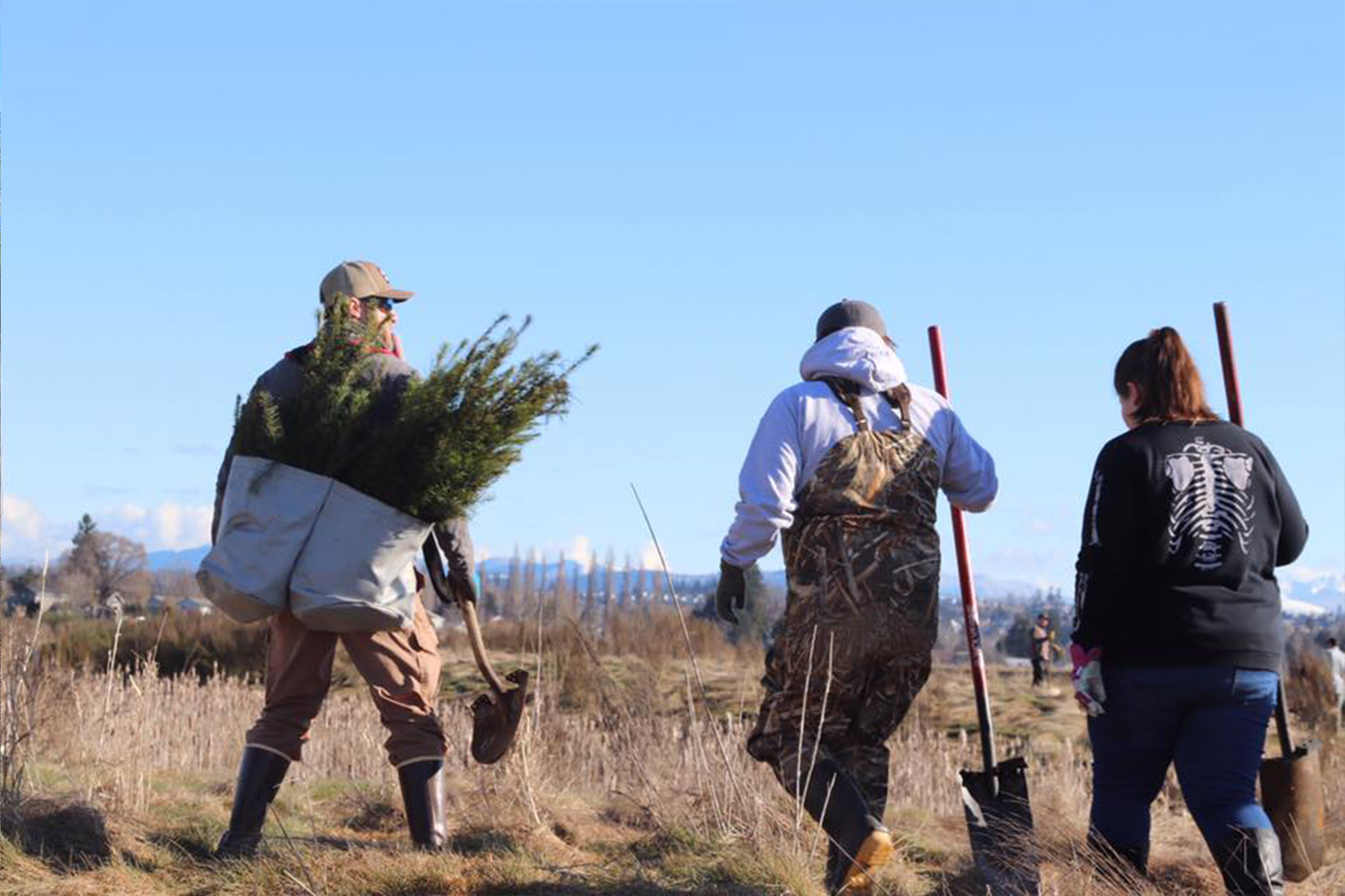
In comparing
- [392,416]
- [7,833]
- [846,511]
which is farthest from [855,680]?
[7,833]

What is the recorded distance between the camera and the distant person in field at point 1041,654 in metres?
29.5

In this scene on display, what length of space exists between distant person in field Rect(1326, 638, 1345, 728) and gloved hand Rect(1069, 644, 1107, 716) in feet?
47.8

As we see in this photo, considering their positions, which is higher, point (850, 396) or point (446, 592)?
point (850, 396)

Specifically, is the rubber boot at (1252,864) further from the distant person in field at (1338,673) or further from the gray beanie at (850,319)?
the distant person in field at (1338,673)

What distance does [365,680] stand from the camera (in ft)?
19.8

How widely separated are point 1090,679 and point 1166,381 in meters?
0.94

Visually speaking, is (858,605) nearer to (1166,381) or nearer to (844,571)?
(844,571)

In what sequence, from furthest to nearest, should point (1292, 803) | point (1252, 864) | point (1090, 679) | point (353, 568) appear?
1. point (1292, 803)
2. point (353, 568)
3. point (1090, 679)
4. point (1252, 864)

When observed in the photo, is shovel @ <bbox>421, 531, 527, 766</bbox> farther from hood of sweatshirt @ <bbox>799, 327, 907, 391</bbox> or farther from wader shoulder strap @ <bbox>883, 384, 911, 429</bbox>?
wader shoulder strap @ <bbox>883, 384, 911, 429</bbox>

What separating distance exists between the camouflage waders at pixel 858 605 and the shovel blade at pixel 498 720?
3.80ft

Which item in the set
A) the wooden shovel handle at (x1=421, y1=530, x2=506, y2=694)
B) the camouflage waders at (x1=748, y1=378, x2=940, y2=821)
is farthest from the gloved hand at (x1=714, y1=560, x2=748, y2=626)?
the wooden shovel handle at (x1=421, y1=530, x2=506, y2=694)

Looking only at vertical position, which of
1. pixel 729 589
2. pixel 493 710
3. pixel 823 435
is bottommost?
pixel 493 710

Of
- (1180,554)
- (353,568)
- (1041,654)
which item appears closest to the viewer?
(1180,554)

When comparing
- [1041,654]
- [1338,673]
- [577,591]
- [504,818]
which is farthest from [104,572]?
[504,818]
